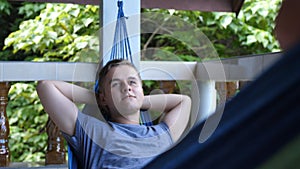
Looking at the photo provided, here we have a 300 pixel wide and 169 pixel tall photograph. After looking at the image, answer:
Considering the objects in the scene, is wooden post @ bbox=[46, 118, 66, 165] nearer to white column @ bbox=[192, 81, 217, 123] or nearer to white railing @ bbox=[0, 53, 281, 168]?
white railing @ bbox=[0, 53, 281, 168]

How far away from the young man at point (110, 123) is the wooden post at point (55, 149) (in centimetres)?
66

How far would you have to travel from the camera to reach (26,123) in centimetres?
589

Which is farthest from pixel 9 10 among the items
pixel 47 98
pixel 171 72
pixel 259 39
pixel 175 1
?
pixel 47 98

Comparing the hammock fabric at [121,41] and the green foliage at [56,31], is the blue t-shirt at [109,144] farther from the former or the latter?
the green foliage at [56,31]

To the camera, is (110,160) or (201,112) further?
(201,112)

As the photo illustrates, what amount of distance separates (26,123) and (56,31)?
3.76ft

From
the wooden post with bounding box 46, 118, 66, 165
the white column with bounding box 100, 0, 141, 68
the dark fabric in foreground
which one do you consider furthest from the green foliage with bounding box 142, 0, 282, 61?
the dark fabric in foreground

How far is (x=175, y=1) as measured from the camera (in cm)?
327

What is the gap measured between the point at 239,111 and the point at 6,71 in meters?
2.30

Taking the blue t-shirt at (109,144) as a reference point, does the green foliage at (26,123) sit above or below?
below

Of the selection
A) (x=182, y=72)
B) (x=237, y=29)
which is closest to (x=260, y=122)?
(x=182, y=72)

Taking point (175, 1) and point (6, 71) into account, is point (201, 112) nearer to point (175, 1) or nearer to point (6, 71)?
point (175, 1)

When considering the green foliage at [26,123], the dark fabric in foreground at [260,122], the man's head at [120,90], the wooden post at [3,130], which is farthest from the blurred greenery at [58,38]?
the dark fabric in foreground at [260,122]

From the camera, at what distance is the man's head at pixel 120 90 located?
2168mm
